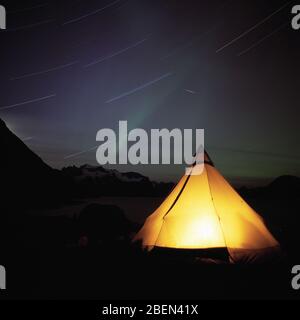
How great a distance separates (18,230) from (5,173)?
32425mm

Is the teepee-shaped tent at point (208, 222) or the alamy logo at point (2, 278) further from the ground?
the teepee-shaped tent at point (208, 222)

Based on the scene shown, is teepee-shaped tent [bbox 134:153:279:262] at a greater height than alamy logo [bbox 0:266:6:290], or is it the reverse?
teepee-shaped tent [bbox 134:153:279:262]

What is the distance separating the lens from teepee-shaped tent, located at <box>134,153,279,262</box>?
298 inches

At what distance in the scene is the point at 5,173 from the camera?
1686 inches

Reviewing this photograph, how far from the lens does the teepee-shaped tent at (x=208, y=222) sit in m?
7.57

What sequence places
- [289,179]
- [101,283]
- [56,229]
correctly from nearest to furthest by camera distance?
[101,283]
[56,229]
[289,179]

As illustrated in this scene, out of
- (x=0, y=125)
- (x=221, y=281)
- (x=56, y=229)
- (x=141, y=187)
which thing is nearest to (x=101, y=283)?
(x=221, y=281)

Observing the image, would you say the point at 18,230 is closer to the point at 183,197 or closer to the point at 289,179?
the point at 183,197

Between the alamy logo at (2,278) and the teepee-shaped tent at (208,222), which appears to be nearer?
the alamy logo at (2,278)

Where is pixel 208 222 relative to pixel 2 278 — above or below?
above

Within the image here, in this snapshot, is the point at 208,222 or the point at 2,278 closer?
the point at 2,278

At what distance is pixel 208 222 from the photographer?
782 centimetres

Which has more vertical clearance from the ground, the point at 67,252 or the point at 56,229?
the point at 56,229

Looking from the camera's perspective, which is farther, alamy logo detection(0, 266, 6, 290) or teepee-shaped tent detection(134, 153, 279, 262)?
teepee-shaped tent detection(134, 153, 279, 262)
